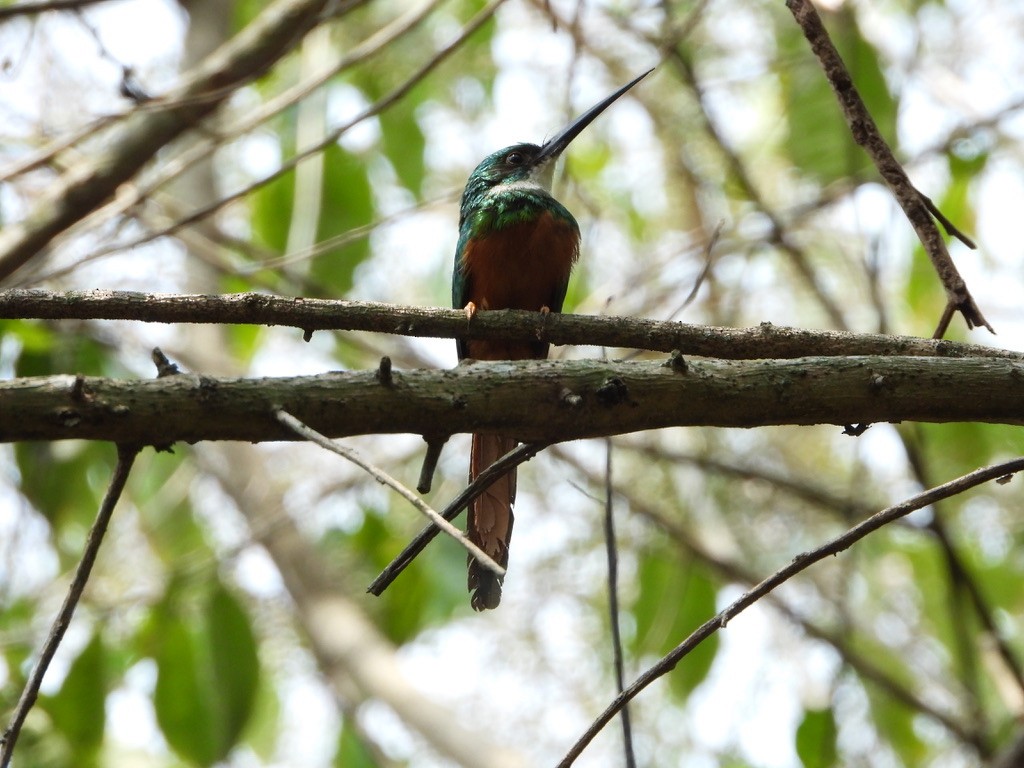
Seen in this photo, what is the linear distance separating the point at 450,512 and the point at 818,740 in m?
2.37

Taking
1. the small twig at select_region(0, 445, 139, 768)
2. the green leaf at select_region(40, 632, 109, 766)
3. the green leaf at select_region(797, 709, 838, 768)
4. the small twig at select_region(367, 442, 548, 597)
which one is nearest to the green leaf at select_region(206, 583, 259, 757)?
the green leaf at select_region(40, 632, 109, 766)

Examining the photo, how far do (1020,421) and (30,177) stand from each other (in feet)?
12.9

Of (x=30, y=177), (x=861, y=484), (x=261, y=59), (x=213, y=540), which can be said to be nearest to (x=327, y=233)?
(x=261, y=59)

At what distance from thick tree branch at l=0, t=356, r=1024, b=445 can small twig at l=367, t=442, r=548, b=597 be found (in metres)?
0.07

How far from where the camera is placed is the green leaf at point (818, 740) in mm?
3252

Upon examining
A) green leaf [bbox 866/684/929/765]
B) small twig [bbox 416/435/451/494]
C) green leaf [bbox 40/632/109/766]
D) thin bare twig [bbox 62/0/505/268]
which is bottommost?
small twig [bbox 416/435/451/494]

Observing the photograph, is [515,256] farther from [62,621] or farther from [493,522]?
[62,621]

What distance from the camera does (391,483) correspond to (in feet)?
4.10

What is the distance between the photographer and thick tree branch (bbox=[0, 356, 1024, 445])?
4.22ft

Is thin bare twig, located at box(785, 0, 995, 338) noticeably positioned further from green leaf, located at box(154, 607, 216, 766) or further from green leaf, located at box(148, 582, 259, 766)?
green leaf, located at box(154, 607, 216, 766)

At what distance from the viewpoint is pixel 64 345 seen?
344 cm

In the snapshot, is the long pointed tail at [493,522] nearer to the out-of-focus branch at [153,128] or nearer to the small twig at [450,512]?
the small twig at [450,512]

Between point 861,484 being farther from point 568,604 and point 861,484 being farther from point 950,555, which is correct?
point 568,604

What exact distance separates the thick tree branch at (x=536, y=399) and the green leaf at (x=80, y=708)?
2.06 metres
